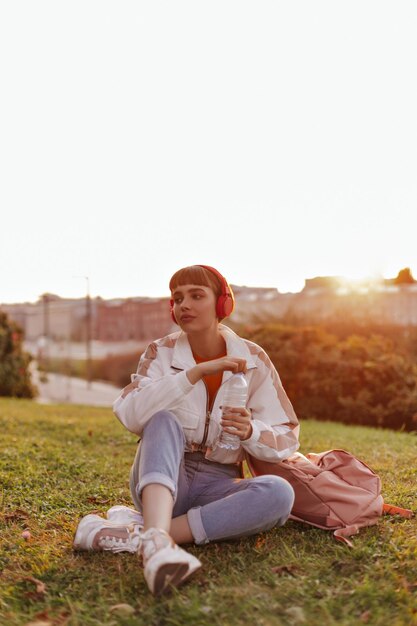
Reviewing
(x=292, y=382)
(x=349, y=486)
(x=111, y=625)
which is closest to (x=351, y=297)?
(x=292, y=382)

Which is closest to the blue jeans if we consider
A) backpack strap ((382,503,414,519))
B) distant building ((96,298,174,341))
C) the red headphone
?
the red headphone

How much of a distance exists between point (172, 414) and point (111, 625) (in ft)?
2.78

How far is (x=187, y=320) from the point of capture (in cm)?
308

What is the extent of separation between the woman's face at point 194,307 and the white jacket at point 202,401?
0.12 m

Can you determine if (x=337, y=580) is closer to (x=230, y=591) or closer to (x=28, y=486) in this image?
(x=230, y=591)

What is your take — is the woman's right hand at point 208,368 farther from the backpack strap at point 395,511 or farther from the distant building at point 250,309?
the distant building at point 250,309

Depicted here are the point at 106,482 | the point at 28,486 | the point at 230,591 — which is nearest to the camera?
the point at 230,591

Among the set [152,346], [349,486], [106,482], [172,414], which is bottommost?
[106,482]

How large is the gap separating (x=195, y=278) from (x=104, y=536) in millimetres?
1107

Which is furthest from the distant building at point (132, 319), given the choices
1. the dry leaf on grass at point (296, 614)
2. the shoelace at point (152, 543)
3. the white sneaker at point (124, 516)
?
the dry leaf on grass at point (296, 614)

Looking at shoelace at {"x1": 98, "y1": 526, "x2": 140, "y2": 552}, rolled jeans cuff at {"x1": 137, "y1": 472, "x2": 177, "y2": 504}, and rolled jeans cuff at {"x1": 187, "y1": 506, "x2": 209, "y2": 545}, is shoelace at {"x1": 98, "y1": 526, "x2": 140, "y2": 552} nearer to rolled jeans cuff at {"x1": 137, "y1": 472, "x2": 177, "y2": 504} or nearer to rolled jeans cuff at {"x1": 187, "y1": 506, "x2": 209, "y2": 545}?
rolled jeans cuff at {"x1": 187, "y1": 506, "x2": 209, "y2": 545}

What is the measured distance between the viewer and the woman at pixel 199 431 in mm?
2871

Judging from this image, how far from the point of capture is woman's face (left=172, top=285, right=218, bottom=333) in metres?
3.07

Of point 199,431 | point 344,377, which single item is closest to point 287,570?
point 199,431
